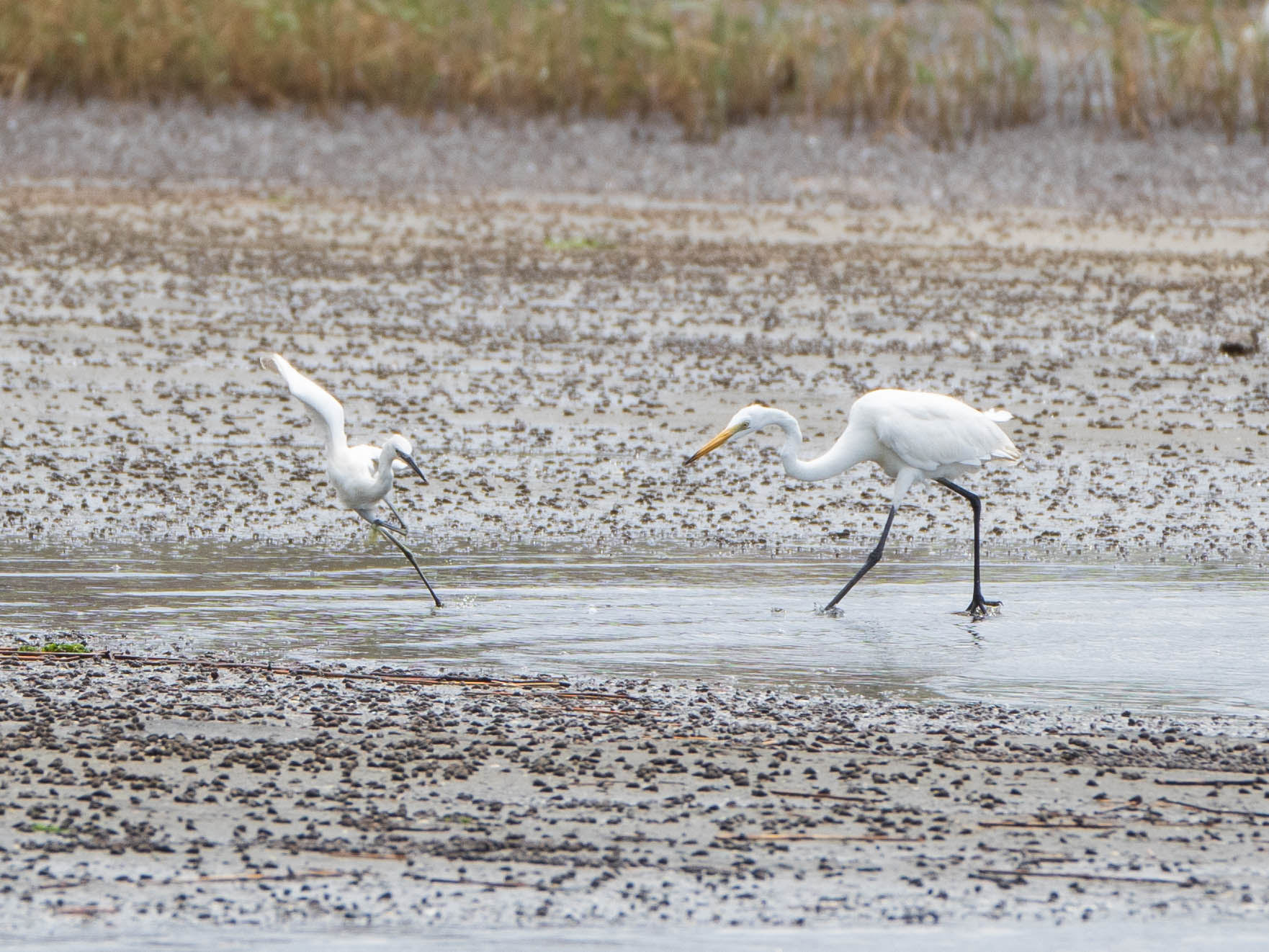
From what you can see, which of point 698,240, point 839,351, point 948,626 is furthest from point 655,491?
point 698,240

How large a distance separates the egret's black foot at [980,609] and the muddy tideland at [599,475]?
1.18ft

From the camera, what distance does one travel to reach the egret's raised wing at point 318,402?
27.7ft

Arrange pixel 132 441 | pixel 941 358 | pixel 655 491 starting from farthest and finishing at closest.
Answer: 1. pixel 941 358
2. pixel 132 441
3. pixel 655 491

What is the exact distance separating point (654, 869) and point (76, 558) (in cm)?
429

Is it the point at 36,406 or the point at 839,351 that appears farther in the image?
the point at 839,351

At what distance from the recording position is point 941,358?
546 inches

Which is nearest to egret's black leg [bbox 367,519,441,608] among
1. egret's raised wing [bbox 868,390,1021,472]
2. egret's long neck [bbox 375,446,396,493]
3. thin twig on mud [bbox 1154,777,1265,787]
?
egret's long neck [bbox 375,446,396,493]

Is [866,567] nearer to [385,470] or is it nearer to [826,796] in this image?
[385,470]

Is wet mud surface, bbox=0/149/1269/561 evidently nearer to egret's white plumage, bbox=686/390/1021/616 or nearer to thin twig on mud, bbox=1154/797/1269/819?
egret's white plumage, bbox=686/390/1021/616

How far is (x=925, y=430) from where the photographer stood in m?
8.59

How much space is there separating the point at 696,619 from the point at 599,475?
2.71 meters

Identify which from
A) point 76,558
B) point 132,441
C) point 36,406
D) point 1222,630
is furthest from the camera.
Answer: point 36,406

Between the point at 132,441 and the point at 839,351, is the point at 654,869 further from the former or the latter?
the point at 839,351

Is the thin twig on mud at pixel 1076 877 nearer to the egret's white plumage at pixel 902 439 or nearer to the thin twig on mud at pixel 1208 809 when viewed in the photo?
the thin twig on mud at pixel 1208 809
